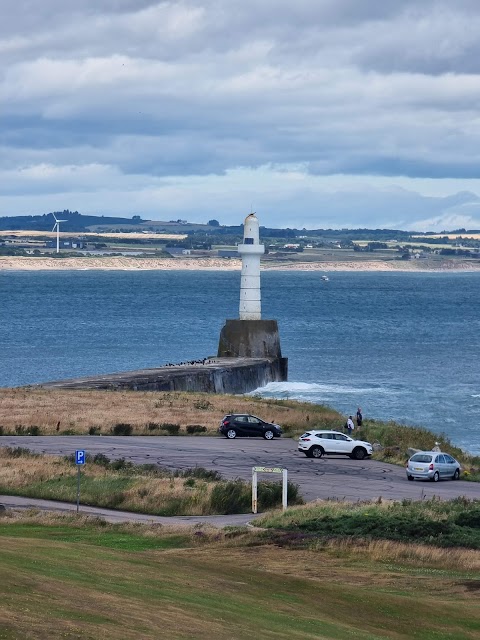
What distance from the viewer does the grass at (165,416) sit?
48688mm

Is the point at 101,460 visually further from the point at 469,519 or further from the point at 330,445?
the point at 469,519

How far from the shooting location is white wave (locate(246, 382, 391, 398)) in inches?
3076

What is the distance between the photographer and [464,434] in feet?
206

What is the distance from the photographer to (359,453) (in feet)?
149

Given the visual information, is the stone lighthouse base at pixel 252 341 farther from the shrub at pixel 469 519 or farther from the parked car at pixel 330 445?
the shrub at pixel 469 519

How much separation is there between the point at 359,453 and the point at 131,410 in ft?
42.9

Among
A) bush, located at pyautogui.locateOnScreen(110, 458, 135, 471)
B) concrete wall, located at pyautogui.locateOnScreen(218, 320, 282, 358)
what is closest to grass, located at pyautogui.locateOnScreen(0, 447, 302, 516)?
bush, located at pyautogui.locateOnScreen(110, 458, 135, 471)

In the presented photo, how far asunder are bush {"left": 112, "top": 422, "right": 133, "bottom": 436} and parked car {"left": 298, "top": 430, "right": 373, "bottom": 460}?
23.7ft

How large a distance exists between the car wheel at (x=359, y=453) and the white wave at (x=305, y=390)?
31294 mm

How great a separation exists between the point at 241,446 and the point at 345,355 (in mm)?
64205

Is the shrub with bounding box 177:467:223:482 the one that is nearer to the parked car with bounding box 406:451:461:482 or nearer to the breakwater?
the parked car with bounding box 406:451:461:482

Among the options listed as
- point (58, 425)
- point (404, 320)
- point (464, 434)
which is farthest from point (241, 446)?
point (404, 320)

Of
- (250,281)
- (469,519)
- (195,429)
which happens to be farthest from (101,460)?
(250,281)

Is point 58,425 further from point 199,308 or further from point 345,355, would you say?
point 199,308
